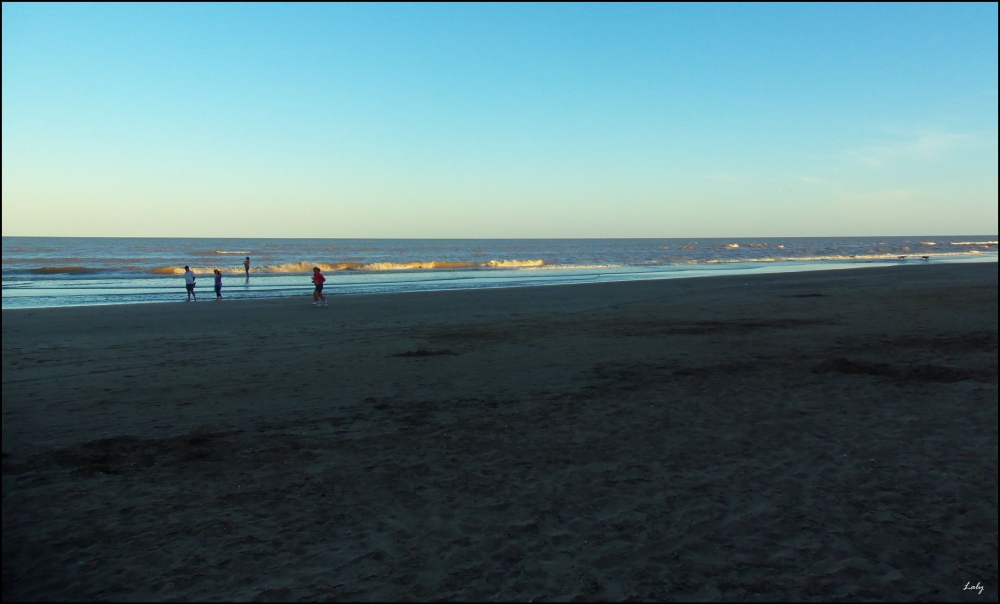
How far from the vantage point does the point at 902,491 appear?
202 inches

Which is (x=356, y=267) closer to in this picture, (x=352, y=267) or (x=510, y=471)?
(x=352, y=267)

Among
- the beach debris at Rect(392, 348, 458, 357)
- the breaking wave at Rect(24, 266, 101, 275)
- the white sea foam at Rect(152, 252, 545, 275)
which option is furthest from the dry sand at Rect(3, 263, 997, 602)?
the white sea foam at Rect(152, 252, 545, 275)

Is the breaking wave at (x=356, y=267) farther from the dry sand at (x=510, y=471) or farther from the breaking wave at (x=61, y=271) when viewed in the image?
the dry sand at (x=510, y=471)

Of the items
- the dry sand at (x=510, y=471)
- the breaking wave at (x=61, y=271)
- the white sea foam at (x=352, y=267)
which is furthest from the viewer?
the white sea foam at (x=352, y=267)

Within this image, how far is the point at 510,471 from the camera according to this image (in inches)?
231

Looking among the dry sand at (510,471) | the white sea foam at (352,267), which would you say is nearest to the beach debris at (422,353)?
the dry sand at (510,471)

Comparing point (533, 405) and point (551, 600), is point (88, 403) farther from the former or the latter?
point (551, 600)

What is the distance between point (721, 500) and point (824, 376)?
16.2 ft

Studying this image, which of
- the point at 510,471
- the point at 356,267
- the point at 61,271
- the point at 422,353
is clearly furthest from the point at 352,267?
the point at 510,471

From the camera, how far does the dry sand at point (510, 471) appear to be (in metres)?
4.09

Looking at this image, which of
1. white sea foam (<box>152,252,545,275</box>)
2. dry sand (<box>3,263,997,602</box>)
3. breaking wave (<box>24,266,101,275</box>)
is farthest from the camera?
white sea foam (<box>152,252,545,275</box>)

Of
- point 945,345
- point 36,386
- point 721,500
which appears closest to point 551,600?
point 721,500

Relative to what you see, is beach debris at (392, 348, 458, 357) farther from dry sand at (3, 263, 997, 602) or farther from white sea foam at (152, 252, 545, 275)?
white sea foam at (152, 252, 545, 275)

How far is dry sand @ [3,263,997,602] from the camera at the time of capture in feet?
13.4
